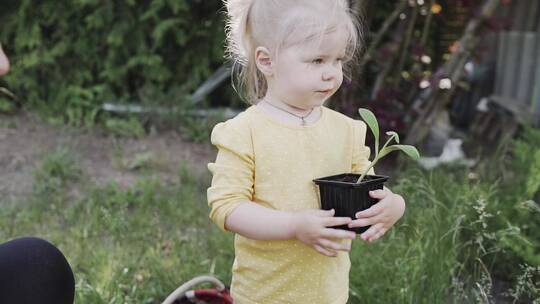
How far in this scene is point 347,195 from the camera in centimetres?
143

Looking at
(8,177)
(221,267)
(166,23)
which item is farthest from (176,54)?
(221,267)

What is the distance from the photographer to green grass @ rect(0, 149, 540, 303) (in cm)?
237

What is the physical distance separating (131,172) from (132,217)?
2.48 feet

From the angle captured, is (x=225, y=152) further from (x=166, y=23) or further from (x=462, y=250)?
(x=166, y=23)

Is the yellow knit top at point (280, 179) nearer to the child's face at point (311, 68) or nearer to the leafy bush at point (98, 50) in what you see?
the child's face at point (311, 68)

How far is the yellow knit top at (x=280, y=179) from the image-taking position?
156 cm

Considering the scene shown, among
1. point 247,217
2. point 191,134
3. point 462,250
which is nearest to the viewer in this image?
point 247,217

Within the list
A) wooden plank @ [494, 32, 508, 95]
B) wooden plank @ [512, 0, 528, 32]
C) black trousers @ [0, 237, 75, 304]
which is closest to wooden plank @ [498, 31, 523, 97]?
wooden plank @ [494, 32, 508, 95]

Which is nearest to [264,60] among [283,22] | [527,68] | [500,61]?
[283,22]

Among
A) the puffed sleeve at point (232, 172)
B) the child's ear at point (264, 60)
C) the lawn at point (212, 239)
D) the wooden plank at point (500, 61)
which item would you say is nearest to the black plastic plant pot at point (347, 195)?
the puffed sleeve at point (232, 172)

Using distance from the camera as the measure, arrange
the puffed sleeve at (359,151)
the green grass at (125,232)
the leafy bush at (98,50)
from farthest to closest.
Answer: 1. the leafy bush at (98,50)
2. the green grass at (125,232)
3. the puffed sleeve at (359,151)

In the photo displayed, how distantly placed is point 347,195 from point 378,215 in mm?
116

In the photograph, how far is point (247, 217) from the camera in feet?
4.95

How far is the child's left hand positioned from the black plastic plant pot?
0.04 ft
